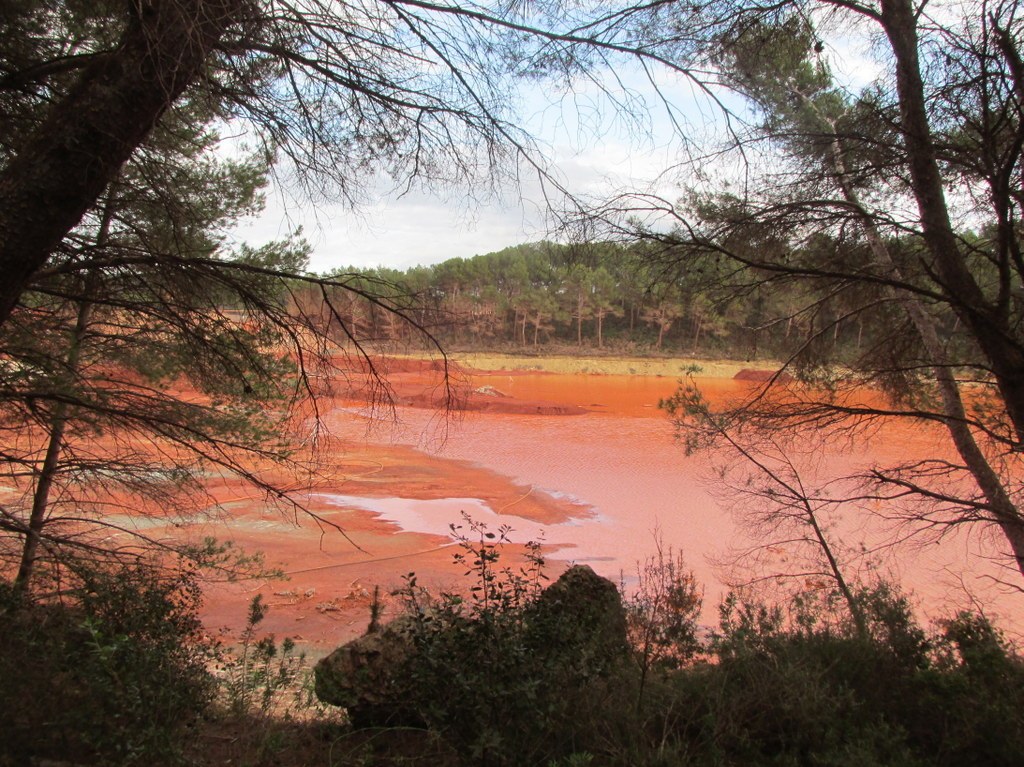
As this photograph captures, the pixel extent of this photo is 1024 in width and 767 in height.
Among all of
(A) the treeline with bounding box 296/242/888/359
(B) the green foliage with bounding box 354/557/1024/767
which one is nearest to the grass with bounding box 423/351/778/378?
(A) the treeline with bounding box 296/242/888/359

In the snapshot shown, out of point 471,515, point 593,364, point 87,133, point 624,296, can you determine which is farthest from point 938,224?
point 593,364

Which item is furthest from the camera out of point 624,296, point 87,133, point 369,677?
point 624,296

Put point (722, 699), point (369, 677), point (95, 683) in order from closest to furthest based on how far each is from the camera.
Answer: point (95, 683)
point (722, 699)
point (369, 677)

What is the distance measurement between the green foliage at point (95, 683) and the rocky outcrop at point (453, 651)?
0.79 meters

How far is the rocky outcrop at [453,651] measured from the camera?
114 inches

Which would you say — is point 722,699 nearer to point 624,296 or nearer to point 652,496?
point 624,296

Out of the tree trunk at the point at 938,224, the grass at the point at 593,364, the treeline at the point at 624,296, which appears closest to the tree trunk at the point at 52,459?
the treeline at the point at 624,296

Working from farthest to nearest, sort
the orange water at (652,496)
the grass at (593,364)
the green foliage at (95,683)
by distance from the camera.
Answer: the grass at (593,364) → the orange water at (652,496) → the green foliage at (95,683)

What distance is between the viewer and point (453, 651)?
113 inches

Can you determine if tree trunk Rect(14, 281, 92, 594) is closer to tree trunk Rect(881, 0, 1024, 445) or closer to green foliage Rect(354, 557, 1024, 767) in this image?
green foliage Rect(354, 557, 1024, 767)

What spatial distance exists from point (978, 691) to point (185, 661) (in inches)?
165

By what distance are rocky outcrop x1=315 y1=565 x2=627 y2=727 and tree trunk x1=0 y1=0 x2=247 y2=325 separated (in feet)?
7.05

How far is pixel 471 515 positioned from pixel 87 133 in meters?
10.2

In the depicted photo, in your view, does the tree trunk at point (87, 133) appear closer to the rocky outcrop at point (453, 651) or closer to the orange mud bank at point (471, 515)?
the orange mud bank at point (471, 515)
